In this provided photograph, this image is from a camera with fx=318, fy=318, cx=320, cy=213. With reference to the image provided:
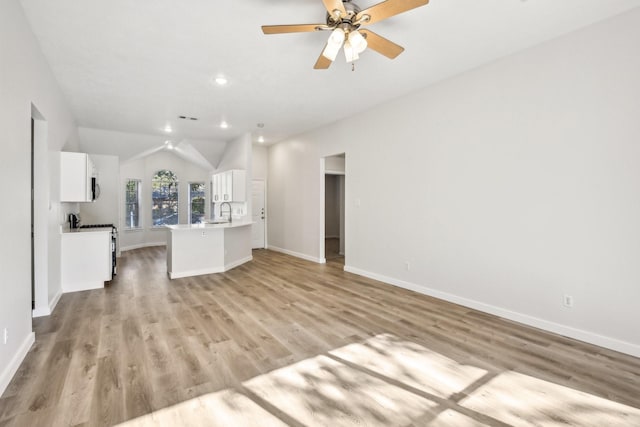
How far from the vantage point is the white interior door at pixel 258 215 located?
8633 millimetres

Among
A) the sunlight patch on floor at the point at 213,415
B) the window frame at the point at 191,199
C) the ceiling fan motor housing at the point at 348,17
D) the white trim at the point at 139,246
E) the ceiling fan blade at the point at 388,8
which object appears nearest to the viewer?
the sunlight patch on floor at the point at 213,415

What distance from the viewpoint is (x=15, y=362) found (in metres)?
2.42

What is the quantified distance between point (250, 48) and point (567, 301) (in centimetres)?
403

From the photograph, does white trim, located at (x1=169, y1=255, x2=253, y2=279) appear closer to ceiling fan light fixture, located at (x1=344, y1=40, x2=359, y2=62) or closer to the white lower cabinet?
the white lower cabinet

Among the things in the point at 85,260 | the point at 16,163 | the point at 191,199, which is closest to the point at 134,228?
the point at 191,199

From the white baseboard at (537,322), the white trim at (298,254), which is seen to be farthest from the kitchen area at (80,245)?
the white baseboard at (537,322)

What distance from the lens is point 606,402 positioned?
206cm

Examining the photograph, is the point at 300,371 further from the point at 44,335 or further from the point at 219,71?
the point at 219,71

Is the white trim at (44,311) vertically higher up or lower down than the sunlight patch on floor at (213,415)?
higher up

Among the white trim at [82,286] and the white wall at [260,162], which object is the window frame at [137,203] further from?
the white trim at [82,286]

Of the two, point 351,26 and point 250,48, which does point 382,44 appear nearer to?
point 351,26

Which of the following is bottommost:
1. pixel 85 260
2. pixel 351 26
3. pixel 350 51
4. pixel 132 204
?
pixel 85 260

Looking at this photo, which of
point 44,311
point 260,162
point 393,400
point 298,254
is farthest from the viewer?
point 260,162

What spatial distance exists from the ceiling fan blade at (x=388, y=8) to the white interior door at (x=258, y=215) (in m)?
6.64
